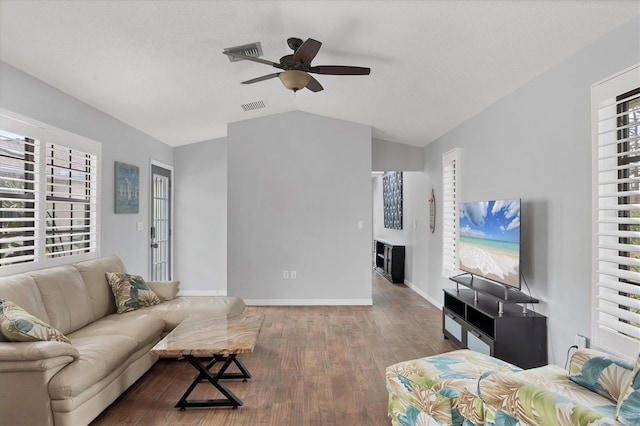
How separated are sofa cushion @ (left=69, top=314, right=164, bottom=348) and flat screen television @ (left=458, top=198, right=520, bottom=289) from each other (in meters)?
2.93

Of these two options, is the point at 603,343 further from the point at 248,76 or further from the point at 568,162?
the point at 248,76

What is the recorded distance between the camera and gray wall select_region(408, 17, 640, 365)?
8.48 feet

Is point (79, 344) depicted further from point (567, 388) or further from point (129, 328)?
point (567, 388)

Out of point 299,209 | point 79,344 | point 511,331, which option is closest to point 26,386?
point 79,344

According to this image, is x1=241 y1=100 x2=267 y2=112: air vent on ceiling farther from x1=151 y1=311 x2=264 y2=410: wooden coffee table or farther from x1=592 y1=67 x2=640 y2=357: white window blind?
x1=592 y1=67 x2=640 y2=357: white window blind

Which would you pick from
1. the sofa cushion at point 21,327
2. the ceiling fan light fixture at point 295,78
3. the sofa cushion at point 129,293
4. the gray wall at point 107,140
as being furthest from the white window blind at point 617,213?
the gray wall at point 107,140

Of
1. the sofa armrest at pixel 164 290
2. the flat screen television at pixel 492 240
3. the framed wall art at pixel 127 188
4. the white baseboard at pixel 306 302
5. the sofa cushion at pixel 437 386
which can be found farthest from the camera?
the white baseboard at pixel 306 302

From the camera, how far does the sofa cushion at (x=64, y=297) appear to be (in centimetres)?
289

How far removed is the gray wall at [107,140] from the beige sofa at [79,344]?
774 mm

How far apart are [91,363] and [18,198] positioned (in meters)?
1.57

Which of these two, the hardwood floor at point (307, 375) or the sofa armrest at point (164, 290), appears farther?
the sofa armrest at point (164, 290)

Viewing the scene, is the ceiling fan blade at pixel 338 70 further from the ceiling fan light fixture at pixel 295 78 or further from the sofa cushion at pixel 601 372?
the sofa cushion at pixel 601 372

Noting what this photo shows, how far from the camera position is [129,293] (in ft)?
12.1

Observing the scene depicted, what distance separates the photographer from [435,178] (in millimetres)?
5805
